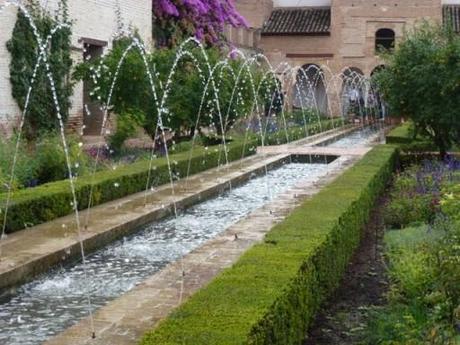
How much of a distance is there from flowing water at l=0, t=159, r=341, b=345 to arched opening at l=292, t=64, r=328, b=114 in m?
24.8

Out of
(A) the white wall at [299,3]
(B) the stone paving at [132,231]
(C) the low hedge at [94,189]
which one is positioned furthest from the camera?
(A) the white wall at [299,3]

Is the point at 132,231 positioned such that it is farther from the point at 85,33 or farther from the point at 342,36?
the point at 342,36

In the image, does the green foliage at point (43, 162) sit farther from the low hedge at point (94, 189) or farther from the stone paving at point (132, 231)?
the stone paving at point (132, 231)

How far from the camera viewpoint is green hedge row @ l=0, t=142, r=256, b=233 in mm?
7641

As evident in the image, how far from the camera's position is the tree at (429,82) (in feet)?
42.3

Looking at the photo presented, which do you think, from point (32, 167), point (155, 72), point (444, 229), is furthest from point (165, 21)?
point (444, 229)

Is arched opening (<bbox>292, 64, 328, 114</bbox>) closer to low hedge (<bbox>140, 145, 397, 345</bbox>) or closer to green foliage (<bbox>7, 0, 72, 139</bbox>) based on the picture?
green foliage (<bbox>7, 0, 72, 139</bbox>)

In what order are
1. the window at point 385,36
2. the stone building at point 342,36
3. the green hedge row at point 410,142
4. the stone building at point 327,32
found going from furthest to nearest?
the window at point 385,36 < the stone building at point 342,36 < the stone building at point 327,32 < the green hedge row at point 410,142

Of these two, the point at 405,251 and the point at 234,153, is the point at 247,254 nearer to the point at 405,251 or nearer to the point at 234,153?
the point at 405,251

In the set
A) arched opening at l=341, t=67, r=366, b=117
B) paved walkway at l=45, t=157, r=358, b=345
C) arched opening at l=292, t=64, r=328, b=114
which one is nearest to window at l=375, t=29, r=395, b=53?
arched opening at l=341, t=67, r=366, b=117

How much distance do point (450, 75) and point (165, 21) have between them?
11.1 metres

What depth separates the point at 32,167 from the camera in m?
10.4

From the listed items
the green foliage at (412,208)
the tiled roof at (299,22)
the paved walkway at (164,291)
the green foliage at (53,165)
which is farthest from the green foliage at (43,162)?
the tiled roof at (299,22)

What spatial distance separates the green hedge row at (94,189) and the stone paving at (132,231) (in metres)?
0.13
